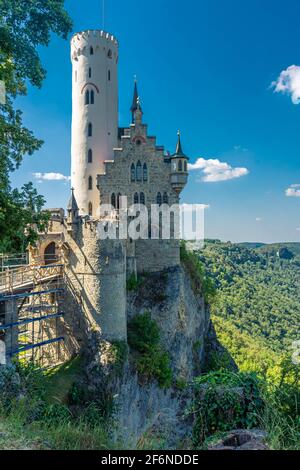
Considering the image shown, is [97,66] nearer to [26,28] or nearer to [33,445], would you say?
[26,28]

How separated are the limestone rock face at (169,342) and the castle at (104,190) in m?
1.82

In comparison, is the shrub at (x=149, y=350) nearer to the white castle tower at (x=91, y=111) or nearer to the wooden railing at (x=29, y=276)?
the wooden railing at (x=29, y=276)

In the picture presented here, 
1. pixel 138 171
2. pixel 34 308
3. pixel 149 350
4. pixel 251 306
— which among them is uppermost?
pixel 138 171

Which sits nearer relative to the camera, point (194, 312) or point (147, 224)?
point (147, 224)

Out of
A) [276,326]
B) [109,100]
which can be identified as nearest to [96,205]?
[109,100]

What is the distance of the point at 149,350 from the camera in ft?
75.2

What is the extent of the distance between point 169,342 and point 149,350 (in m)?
3.64

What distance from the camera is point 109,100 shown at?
30391mm

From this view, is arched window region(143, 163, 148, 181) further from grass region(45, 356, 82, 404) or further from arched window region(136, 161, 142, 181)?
grass region(45, 356, 82, 404)

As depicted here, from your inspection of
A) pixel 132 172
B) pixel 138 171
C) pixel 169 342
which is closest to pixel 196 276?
pixel 169 342

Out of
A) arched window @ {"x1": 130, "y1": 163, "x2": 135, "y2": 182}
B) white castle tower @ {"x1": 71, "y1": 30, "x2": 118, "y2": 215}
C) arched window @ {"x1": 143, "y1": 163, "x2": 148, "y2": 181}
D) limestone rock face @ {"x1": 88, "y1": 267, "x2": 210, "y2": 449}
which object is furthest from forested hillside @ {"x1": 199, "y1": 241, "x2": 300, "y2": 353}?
white castle tower @ {"x1": 71, "y1": 30, "x2": 118, "y2": 215}

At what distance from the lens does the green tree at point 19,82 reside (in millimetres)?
11008

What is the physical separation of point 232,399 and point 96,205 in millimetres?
23884

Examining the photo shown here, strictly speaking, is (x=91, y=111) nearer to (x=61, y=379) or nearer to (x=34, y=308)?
(x=34, y=308)
